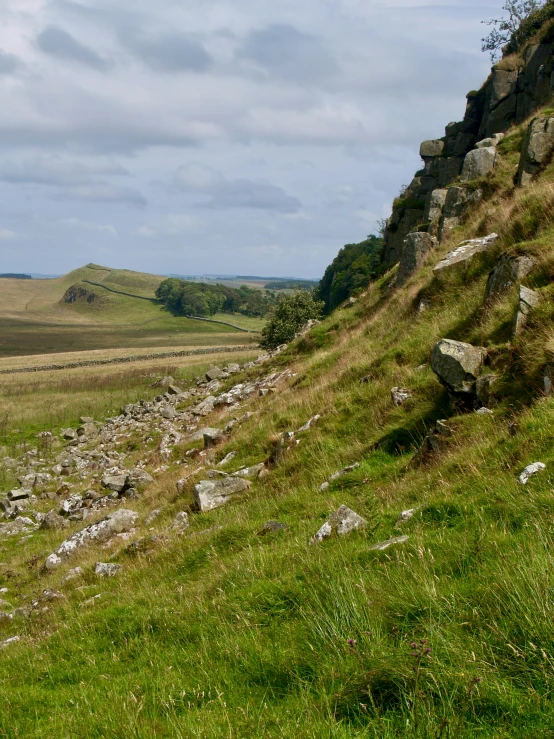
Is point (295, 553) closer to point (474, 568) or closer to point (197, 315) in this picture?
point (474, 568)

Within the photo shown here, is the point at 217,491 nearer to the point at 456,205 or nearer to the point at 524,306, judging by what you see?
the point at 524,306

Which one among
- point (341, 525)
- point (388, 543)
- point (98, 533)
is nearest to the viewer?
point (388, 543)

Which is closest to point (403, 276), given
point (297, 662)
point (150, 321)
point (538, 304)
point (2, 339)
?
point (538, 304)

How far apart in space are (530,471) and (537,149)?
17.1 meters

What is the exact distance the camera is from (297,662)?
466cm

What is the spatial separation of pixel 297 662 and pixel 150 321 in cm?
18350

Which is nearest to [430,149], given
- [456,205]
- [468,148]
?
[468,148]

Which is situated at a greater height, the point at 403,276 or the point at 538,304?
the point at 403,276

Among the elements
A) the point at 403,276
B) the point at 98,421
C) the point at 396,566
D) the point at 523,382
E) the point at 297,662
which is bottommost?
the point at 98,421

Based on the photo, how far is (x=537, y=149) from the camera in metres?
19.8

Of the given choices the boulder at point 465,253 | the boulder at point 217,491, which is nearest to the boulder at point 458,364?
the boulder at point 217,491

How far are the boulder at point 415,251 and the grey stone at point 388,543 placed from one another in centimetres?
1864

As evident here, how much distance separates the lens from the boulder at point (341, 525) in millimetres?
7067

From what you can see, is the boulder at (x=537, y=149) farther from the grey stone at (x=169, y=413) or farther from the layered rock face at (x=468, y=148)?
the grey stone at (x=169, y=413)
